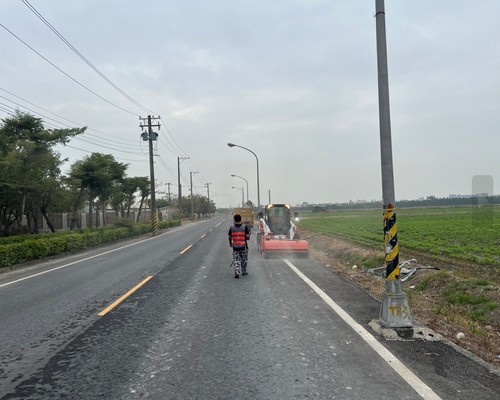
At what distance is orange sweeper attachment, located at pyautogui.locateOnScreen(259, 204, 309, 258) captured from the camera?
52.4ft

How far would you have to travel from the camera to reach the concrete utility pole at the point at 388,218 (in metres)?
6.01

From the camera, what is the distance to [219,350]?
208 inches

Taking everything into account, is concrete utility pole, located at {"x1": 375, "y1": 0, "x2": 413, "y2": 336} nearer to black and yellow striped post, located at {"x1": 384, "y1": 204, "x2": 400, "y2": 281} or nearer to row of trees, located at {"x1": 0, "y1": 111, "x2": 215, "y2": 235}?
black and yellow striped post, located at {"x1": 384, "y1": 204, "x2": 400, "y2": 281}

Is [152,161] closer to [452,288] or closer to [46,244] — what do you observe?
[46,244]

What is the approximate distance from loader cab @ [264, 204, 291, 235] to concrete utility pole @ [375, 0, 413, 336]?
488 inches

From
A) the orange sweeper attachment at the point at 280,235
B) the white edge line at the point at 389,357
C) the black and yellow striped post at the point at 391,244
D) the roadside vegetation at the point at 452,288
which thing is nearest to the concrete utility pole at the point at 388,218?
the black and yellow striped post at the point at 391,244

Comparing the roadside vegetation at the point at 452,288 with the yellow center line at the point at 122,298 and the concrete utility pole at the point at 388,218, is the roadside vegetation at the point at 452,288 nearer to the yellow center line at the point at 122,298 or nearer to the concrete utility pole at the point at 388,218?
the concrete utility pole at the point at 388,218

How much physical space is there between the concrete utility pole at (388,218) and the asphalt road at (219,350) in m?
0.45

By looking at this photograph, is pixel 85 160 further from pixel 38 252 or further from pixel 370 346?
pixel 370 346

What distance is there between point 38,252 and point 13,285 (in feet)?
25.4

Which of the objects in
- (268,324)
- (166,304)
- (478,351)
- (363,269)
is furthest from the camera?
(363,269)

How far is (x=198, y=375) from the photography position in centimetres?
446

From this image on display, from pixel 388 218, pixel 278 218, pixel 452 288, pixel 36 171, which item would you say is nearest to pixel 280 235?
pixel 278 218

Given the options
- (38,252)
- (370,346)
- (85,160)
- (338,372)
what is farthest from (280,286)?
(85,160)
